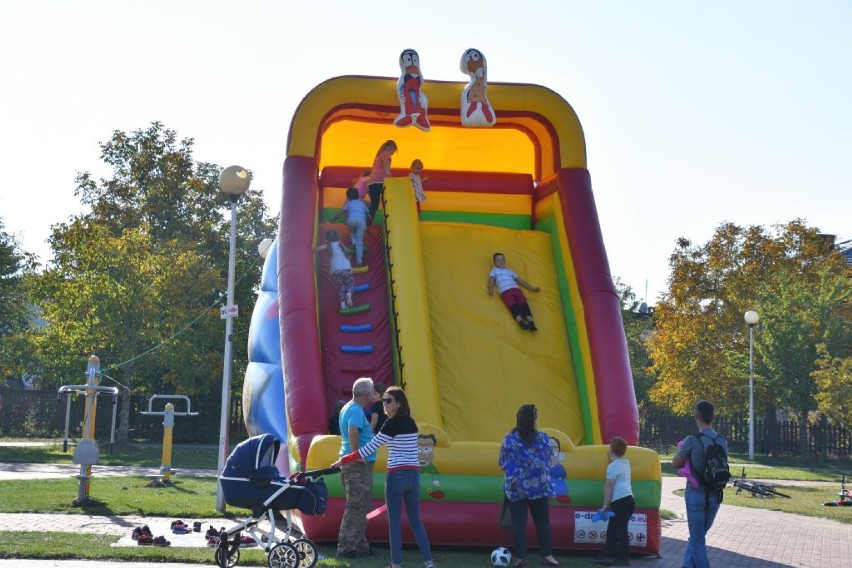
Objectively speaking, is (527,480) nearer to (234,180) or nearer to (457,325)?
(457,325)

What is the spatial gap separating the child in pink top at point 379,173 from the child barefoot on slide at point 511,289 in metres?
2.16

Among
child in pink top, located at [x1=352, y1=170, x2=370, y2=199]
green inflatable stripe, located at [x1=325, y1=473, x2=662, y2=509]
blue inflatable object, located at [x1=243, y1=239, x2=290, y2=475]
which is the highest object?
child in pink top, located at [x1=352, y1=170, x2=370, y2=199]

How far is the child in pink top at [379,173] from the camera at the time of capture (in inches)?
594

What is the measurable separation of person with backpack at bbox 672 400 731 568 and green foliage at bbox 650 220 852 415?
2120 centimetres

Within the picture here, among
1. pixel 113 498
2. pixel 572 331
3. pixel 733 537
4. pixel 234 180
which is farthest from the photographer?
pixel 113 498

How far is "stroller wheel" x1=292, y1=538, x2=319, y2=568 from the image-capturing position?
28.0 feet

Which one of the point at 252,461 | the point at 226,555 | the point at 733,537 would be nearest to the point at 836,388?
the point at 733,537

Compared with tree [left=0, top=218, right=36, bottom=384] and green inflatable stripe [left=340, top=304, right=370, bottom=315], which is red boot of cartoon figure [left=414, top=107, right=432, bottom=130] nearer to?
green inflatable stripe [left=340, top=304, right=370, bottom=315]

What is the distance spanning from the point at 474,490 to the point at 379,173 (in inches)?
249

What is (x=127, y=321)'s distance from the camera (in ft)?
84.2

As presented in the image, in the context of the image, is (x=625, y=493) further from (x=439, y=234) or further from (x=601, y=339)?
(x=439, y=234)

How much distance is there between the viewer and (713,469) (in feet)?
27.7

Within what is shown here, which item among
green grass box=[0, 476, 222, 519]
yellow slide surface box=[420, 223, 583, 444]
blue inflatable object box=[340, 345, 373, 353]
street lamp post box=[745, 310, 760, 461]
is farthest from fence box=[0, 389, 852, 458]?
blue inflatable object box=[340, 345, 373, 353]

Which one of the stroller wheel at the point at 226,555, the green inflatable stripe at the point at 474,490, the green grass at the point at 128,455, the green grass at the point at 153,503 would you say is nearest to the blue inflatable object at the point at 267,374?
the green grass at the point at 153,503
